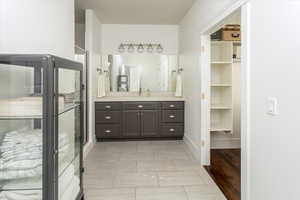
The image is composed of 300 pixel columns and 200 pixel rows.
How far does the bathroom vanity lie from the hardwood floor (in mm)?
1099

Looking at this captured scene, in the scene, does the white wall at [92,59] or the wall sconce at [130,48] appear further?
the wall sconce at [130,48]

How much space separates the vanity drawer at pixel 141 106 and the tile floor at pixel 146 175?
860 millimetres

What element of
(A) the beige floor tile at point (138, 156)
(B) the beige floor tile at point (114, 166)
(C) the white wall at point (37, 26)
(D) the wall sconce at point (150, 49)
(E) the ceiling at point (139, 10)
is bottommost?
(B) the beige floor tile at point (114, 166)

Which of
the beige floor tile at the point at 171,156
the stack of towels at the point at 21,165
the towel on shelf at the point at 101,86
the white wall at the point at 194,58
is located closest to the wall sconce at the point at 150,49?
the white wall at the point at 194,58

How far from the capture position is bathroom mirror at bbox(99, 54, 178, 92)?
5.61 meters

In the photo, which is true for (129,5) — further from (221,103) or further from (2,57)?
(2,57)

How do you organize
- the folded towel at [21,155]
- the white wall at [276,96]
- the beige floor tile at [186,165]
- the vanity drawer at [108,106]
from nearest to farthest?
the white wall at [276,96] < the folded towel at [21,155] < the beige floor tile at [186,165] < the vanity drawer at [108,106]

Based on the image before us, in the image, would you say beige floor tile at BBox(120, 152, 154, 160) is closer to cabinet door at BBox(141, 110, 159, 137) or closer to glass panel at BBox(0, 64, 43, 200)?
cabinet door at BBox(141, 110, 159, 137)

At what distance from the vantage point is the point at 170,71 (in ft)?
18.8

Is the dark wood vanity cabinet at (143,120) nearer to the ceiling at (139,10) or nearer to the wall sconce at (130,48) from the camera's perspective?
the wall sconce at (130,48)

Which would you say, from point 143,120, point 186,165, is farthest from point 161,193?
point 143,120

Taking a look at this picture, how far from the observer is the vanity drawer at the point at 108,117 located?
16.5ft

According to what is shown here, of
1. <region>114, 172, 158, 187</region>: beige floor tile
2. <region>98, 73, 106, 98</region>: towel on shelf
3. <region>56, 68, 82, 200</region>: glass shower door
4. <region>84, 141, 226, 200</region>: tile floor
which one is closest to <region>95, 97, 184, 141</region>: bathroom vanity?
<region>98, 73, 106, 98</region>: towel on shelf

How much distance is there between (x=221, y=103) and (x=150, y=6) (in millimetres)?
2191
